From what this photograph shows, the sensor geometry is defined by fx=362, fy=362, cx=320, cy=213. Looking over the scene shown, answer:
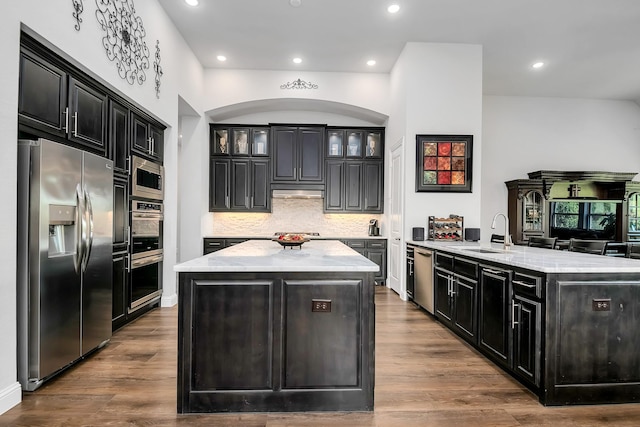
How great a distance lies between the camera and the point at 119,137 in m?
3.76

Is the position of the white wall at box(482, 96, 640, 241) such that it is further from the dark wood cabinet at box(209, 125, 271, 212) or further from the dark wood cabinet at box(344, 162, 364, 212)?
the dark wood cabinet at box(209, 125, 271, 212)

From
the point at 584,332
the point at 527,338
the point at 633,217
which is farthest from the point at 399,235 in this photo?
the point at 633,217

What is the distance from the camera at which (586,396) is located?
2.36 metres

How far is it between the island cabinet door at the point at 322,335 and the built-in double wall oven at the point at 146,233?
261 cm

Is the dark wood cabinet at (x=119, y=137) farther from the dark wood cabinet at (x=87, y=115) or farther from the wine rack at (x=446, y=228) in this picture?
the wine rack at (x=446, y=228)

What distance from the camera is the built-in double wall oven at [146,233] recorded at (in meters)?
4.07

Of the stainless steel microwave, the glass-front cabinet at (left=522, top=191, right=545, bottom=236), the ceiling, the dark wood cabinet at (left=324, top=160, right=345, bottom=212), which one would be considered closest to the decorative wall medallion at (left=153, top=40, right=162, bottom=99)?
the ceiling

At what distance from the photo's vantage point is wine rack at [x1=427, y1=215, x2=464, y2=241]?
5117mm

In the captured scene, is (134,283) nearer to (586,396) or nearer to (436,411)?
(436,411)

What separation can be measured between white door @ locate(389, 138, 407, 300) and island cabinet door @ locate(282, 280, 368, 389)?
326 cm

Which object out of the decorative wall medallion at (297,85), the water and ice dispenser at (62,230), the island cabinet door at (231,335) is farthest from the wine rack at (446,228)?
the water and ice dispenser at (62,230)

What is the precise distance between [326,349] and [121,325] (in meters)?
2.69

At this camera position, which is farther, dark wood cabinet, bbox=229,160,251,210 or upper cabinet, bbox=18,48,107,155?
dark wood cabinet, bbox=229,160,251,210

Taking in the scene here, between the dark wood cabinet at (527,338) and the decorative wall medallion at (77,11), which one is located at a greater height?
the decorative wall medallion at (77,11)
